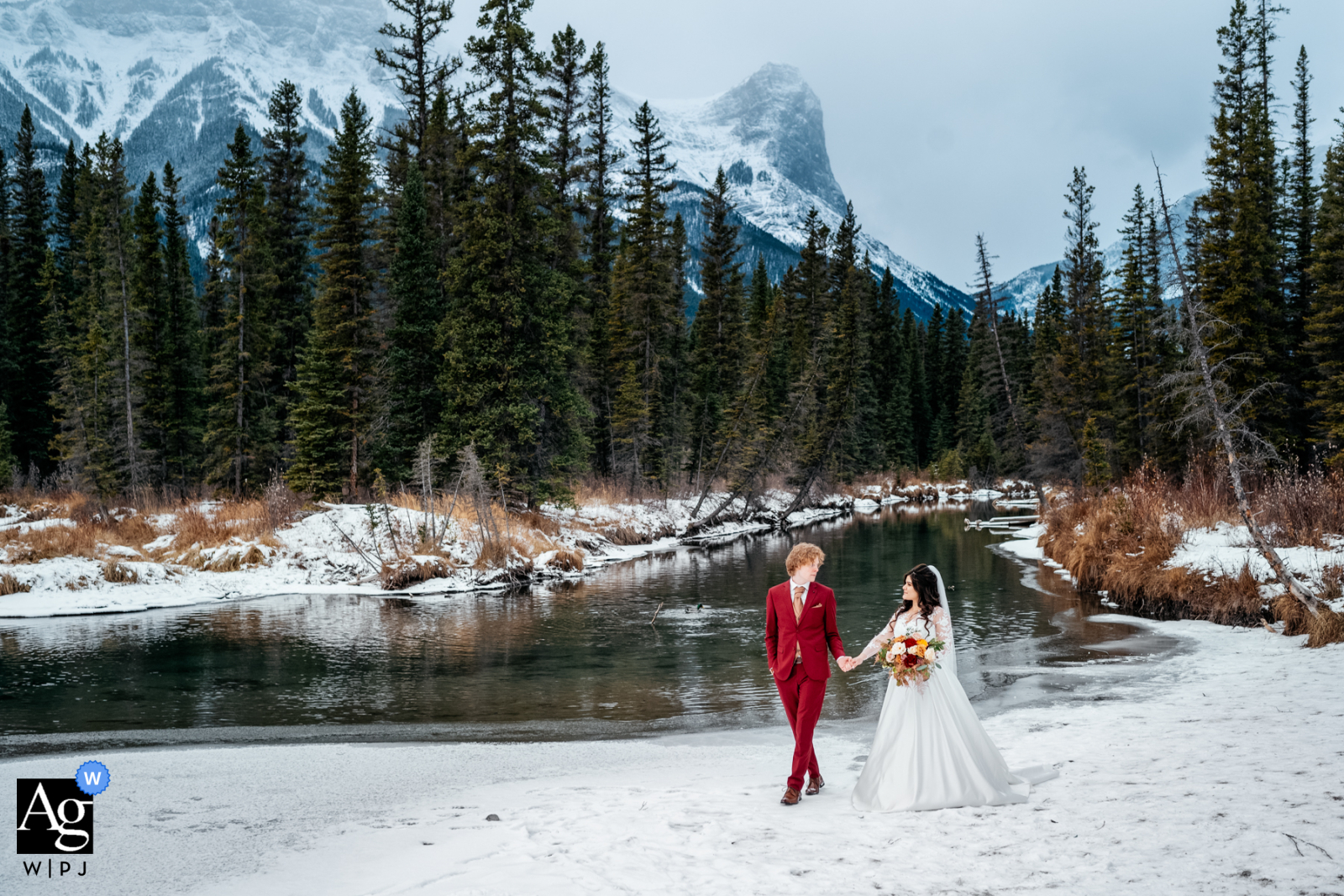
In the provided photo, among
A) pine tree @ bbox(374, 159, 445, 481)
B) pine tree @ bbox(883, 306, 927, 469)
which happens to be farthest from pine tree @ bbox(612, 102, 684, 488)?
pine tree @ bbox(883, 306, 927, 469)

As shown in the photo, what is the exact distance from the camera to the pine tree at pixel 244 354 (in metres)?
32.5

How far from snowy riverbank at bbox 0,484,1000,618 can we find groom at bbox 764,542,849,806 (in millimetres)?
15841

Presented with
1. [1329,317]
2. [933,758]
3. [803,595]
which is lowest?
[933,758]

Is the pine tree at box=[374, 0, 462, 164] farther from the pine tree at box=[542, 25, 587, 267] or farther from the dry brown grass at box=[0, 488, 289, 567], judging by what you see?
the dry brown grass at box=[0, 488, 289, 567]

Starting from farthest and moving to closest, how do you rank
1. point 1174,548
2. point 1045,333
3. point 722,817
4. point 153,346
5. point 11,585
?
point 1045,333 < point 153,346 < point 11,585 < point 1174,548 < point 722,817

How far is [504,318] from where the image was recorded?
88.0ft

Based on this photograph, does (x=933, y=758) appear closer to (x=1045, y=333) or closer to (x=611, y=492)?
(x=611, y=492)

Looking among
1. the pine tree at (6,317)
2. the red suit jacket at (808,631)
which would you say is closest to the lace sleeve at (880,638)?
the red suit jacket at (808,631)

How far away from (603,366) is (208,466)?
18.5 metres

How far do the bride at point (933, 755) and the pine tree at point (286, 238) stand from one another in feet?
110

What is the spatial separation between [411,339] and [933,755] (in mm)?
26588

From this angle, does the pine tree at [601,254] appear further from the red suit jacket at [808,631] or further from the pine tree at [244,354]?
the red suit jacket at [808,631]

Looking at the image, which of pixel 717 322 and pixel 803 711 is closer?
pixel 803 711

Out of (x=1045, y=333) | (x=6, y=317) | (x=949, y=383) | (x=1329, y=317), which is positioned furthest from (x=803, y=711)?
(x=949, y=383)
